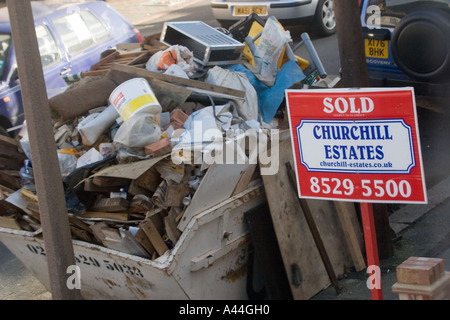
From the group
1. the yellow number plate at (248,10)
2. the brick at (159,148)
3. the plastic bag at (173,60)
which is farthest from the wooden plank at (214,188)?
the yellow number plate at (248,10)

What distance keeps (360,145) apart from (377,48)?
12.6ft

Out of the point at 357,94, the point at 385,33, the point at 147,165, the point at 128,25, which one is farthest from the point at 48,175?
the point at 128,25

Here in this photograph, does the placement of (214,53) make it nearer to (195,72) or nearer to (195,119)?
(195,72)

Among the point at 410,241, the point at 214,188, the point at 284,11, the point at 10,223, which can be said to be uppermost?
the point at 214,188

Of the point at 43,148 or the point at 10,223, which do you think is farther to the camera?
the point at 10,223

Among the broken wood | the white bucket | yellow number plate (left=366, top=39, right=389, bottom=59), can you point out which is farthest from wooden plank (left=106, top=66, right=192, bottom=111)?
yellow number plate (left=366, top=39, right=389, bottom=59)

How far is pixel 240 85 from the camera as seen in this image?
224 inches

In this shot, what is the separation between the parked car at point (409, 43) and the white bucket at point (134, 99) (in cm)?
281

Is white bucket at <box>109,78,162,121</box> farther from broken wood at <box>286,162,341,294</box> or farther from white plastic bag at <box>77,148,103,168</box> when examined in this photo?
broken wood at <box>286,162,341,294</box>

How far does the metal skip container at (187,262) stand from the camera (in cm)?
452

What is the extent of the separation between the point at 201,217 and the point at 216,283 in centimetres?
56

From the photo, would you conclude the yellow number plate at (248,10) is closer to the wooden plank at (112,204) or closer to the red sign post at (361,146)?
the wooden plank at (112,204)

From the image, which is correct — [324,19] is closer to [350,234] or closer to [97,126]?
[350,234]

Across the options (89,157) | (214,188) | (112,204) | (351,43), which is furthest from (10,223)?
(351,43)
